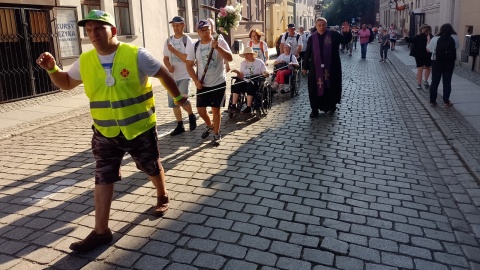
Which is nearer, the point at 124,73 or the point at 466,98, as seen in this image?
the point at 124,73

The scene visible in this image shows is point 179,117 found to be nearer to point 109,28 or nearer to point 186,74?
point 186,74

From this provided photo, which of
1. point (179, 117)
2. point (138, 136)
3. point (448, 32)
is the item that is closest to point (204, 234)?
point (138, 136)

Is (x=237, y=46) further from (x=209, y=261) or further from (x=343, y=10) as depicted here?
(x=343, y=10)

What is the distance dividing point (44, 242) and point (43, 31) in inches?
379

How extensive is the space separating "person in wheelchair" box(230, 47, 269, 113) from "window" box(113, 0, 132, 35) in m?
8.27

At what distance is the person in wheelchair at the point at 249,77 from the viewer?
810cm

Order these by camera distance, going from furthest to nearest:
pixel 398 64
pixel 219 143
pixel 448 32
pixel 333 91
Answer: pixel 398 64
pixel 448 32
pixel 333 91
pixel 219 143

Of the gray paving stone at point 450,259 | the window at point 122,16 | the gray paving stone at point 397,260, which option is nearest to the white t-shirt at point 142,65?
the gray paving stone at point 397,260

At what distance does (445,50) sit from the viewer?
8633 millimetres

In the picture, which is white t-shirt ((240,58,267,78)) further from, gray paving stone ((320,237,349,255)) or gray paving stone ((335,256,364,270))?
gray paving stone ((335,256,364,270))

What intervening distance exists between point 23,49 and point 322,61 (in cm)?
787

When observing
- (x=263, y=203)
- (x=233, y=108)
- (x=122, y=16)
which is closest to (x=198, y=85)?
(x=233, y=108)

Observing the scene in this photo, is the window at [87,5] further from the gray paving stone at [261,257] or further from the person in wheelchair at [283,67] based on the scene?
the gray paving stone at [261,257]

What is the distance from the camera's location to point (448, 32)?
347 inches
